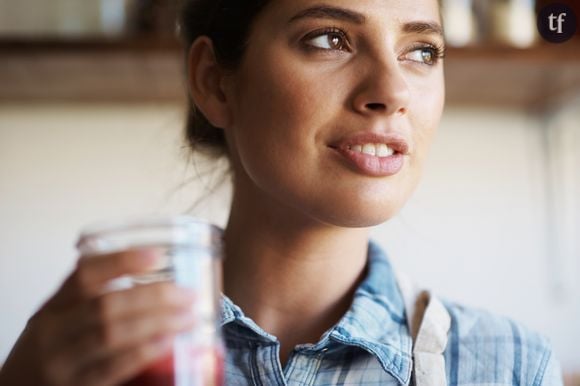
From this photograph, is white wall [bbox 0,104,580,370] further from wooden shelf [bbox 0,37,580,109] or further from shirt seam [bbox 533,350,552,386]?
shirt seam [bbox 533,350,552,386]

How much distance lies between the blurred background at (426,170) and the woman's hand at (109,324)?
1434 mm

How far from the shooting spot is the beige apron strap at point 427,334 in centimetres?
82

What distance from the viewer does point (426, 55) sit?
87cm

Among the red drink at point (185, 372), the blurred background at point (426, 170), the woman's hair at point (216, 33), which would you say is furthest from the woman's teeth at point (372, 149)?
the blurred background at point (426, 170)

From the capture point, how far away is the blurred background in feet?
6.40

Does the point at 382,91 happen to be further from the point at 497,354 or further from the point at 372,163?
the point at 497,354

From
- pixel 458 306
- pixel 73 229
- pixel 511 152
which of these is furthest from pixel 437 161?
pixel 458 306

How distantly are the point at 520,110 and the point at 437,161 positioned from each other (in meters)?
0.26

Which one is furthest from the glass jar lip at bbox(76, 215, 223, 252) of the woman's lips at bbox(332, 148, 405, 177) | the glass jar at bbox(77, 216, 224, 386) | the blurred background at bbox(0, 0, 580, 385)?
the blurred background at bbox(0, 0, 580, 385)

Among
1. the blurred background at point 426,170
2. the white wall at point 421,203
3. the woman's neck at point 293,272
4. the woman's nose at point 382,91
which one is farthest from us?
the white wall at point 421,203

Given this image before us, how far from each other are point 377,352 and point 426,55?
0.32 meters

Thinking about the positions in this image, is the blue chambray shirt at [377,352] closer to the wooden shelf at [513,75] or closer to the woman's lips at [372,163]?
the woman's lips at [372,163]

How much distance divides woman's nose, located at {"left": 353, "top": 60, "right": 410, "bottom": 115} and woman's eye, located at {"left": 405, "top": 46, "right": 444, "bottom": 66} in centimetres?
6

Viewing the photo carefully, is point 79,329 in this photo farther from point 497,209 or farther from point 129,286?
point 497,209
